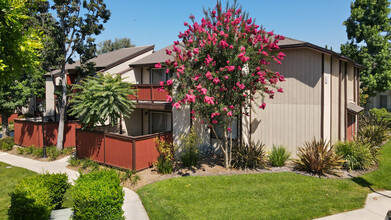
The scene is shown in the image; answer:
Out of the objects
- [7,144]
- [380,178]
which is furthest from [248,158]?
[7,144]

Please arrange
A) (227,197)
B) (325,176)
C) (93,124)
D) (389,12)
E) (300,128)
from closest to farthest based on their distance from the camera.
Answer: (227,197) < (325,176) < (300,128) < (93,124) < (389,12)

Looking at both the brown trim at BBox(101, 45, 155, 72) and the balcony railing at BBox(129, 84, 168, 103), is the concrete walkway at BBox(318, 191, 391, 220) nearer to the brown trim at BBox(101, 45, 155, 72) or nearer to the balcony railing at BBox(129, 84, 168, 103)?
the balcony railing at BBox(129, 84, 168, 103)

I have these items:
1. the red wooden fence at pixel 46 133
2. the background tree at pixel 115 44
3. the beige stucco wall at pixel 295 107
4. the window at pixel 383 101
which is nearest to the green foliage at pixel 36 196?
the beige stucco wall at pixel 295 107

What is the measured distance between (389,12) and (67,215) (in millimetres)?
26832

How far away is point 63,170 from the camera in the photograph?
12844 millimetres

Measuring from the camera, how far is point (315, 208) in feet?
25.2

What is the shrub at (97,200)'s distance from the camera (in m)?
5.91

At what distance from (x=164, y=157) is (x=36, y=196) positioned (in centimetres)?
680

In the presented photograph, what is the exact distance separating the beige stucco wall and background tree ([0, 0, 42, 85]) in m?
9.29

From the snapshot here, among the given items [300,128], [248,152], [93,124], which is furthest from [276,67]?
[93,124]

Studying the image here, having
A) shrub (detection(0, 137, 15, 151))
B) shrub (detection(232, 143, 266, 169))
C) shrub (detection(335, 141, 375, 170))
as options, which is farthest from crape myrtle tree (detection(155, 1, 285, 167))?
shrub (detection(0, 137, 15, 151))

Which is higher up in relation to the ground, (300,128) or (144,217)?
(300,128)

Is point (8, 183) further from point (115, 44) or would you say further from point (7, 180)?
point (115, 44)

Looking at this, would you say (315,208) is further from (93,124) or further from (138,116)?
(138,116)
